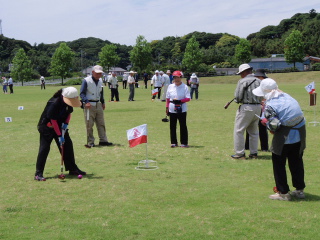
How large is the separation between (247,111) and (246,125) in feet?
1.19

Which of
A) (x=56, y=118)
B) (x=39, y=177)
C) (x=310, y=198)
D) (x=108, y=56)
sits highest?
(x=108, y=56)

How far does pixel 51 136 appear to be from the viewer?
8.94 metres

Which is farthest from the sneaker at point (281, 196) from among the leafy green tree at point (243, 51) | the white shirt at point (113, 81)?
the leafy green tree at point (243, 51)

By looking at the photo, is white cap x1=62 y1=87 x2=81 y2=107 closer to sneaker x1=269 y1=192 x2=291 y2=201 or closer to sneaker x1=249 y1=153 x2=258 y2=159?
sneaker x1=269 y1=192 x2=291 y2=201

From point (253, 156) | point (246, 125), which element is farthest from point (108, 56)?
point (246, 125)

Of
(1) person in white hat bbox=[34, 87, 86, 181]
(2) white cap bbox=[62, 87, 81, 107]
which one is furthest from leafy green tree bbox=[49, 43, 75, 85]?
(2) white cap bbox=[62, 87, 81, 107]

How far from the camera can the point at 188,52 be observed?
4085 inches

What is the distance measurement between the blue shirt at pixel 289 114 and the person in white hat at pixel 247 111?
11.2 ft

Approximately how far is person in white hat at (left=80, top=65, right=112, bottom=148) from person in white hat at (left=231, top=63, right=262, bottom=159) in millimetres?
4106

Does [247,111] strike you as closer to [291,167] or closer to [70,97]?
[291,167]

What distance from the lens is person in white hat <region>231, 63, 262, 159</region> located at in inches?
411

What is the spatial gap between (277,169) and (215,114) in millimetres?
14272

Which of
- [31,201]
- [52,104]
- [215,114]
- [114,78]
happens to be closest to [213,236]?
[31,201]

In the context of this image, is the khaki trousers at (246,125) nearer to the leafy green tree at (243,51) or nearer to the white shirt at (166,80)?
the white shirt at (166,80)
